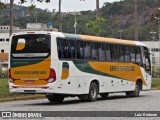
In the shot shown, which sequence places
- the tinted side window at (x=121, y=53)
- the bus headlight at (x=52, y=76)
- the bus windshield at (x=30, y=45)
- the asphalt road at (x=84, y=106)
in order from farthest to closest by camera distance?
the tinted side window at (x=121, y=53) < the bus windshield at (x=30, y=45) < the bus headlight at (x=52, y=76) < the asphalt road at (x=84, y=106)

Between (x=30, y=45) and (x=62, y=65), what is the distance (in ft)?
5.57

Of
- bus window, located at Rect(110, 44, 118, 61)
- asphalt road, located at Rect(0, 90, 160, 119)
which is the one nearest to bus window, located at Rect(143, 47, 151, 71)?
bus window, located at Rect(110, 44, 118, 61)

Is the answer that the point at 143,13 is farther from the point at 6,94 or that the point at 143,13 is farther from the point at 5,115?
the point at 5,115

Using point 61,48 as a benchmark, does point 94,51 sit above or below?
below

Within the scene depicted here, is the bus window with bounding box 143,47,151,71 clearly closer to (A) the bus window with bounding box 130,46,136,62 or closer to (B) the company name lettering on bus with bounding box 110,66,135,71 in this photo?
(A) the bus window with bounding box 130,46,136,62

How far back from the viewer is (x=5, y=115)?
593 inches

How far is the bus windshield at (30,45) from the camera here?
21695 mm

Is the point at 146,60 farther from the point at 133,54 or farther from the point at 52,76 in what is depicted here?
the point at 52,76

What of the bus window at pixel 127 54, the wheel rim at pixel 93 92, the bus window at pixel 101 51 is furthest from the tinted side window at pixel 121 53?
the wheel rim at pixel 93 92

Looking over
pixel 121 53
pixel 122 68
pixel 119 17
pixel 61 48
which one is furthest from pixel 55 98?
pixel 119 17

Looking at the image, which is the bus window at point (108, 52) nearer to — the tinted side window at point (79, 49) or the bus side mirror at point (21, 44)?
the tinted side window at point (79, 49)

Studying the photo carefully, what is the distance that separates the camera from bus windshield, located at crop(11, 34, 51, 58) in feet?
71.2

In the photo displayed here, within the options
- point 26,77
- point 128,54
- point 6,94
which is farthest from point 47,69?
point 128,54

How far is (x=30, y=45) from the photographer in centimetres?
2200
